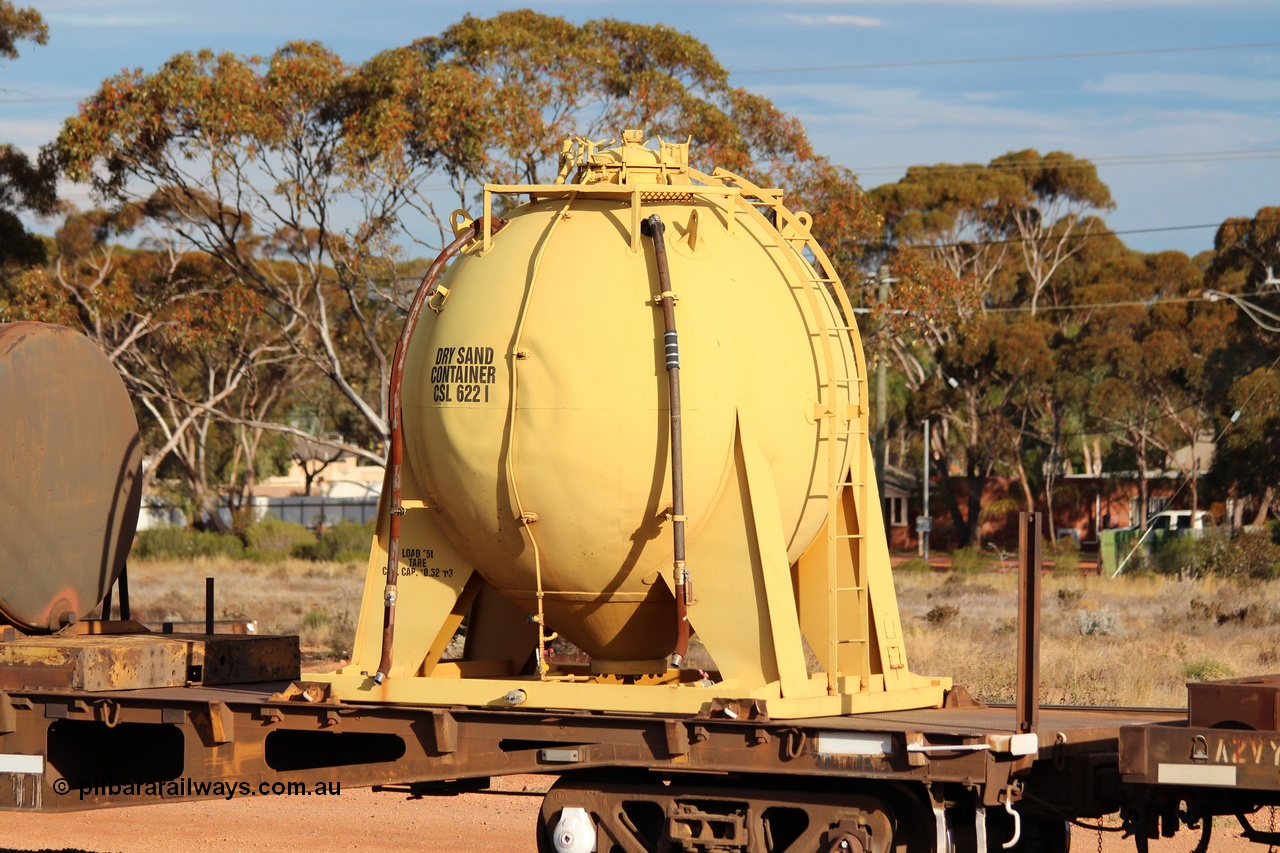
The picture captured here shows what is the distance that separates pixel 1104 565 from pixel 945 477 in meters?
14.7

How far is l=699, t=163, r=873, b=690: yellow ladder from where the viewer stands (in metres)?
8.45

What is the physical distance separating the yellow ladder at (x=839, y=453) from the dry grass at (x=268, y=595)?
39.9 feet

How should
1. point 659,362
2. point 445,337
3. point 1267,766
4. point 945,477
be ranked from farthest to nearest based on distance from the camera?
point 945,477
point 445,337
point 659,362
point 1267,766

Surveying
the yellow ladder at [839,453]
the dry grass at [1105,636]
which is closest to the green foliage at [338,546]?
the dry grass at [1105,636]

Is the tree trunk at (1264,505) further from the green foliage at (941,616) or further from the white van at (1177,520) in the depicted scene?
the green foliage at (941,616)

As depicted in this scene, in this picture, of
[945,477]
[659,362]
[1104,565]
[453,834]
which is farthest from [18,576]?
[945,477]

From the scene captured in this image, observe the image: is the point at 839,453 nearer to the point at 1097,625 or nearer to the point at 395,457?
the point at 395,457

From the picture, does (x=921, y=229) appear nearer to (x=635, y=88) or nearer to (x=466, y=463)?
(x=635, y=88)

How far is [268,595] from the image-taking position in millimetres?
30422

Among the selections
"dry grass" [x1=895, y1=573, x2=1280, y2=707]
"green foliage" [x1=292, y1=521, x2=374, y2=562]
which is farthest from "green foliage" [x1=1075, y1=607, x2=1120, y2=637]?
"green foliage" [x1=292, y1=521, x2=374, y2=562]

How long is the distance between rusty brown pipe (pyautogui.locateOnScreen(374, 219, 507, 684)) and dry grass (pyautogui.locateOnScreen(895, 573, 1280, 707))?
24.0 feet

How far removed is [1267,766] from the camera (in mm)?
6672

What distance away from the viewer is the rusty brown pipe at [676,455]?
778 centimetres

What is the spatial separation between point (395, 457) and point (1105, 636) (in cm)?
1497
